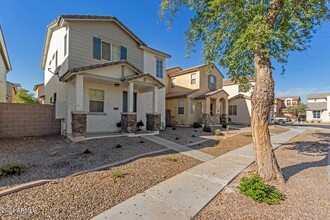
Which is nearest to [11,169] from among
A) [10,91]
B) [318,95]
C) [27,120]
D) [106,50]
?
[27,120]

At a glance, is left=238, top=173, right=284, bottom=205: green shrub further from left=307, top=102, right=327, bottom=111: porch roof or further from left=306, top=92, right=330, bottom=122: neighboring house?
left=307, top=102, right=327, bottom=111: porch roof

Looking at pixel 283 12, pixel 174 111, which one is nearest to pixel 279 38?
pixel 283 12

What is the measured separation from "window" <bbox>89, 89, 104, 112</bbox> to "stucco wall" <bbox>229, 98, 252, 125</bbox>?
68.5 ft

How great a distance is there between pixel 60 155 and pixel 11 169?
2001mm

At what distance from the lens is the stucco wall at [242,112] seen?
2452cm

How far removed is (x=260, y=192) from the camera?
3711mm

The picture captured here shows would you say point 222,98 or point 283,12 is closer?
point 283,12

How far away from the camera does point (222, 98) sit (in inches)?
857

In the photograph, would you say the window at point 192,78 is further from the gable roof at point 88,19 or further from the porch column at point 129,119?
the porch column at point 129,119

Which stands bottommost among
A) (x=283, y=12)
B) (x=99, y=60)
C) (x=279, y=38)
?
(x=279, y=38)

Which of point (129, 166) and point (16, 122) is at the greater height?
point (16, 122)

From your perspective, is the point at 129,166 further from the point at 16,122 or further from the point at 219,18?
the point at 16,122

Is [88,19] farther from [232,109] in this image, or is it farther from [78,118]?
[232,109]

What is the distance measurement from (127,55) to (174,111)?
31.3 feet
